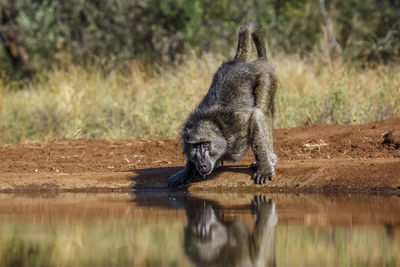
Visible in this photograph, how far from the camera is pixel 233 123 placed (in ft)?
22.3

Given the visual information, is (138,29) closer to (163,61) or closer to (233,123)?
(163,61)

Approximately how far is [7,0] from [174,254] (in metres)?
13.1

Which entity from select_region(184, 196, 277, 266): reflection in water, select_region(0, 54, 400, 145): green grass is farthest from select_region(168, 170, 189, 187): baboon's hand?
select_region(0, 54, 400, 145): green grass

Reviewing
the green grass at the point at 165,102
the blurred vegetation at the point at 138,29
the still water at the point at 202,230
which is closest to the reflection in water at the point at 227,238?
the still water at the point at 202,230

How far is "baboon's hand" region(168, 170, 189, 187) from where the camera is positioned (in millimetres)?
7172

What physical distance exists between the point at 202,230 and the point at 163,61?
1083 cm

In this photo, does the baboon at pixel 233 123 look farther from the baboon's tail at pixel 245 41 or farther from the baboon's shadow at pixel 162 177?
the baboon's tail at pixel 245 41

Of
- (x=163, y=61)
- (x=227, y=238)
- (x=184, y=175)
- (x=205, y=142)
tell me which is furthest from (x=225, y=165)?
(x=163, y=61)

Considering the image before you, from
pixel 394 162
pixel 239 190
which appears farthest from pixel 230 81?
pixel 394 162

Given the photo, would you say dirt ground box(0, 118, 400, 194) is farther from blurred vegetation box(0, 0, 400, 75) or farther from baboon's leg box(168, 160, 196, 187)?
blurred vegetation box(0, 0, 400, 75)

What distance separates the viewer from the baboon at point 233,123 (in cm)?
668

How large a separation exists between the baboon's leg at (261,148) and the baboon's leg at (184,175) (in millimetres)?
749

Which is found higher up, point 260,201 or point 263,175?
point 263,175

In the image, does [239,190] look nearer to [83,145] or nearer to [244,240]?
[244,240]
